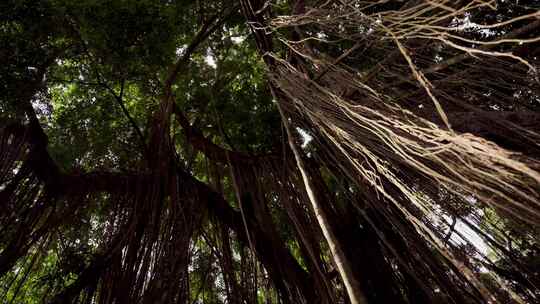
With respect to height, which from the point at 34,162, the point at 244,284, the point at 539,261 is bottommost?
the point at 539,261

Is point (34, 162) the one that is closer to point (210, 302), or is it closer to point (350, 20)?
point (210, 302)

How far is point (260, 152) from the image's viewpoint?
2641 mm

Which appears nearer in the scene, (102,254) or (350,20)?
(350,20)

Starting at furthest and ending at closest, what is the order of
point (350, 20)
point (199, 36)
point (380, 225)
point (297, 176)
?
point (199, 36) < point (297, 176) < point (380, 225) < point (350, 20)

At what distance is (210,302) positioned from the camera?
7.48ft

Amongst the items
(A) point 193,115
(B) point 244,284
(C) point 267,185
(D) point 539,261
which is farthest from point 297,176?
(A) point 193,115

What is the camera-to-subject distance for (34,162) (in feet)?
7.04

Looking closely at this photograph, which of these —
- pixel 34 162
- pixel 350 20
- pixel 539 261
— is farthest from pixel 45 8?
pixel 539 261

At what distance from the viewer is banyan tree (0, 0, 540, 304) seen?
1.29 meters

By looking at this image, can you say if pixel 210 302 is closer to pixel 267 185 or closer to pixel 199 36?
pixel 267 185

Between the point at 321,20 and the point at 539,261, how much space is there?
4.38ft

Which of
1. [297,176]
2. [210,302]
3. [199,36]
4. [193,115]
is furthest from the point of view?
[193,115]

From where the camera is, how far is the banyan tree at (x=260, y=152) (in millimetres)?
1290

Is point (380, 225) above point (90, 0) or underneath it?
underneath
